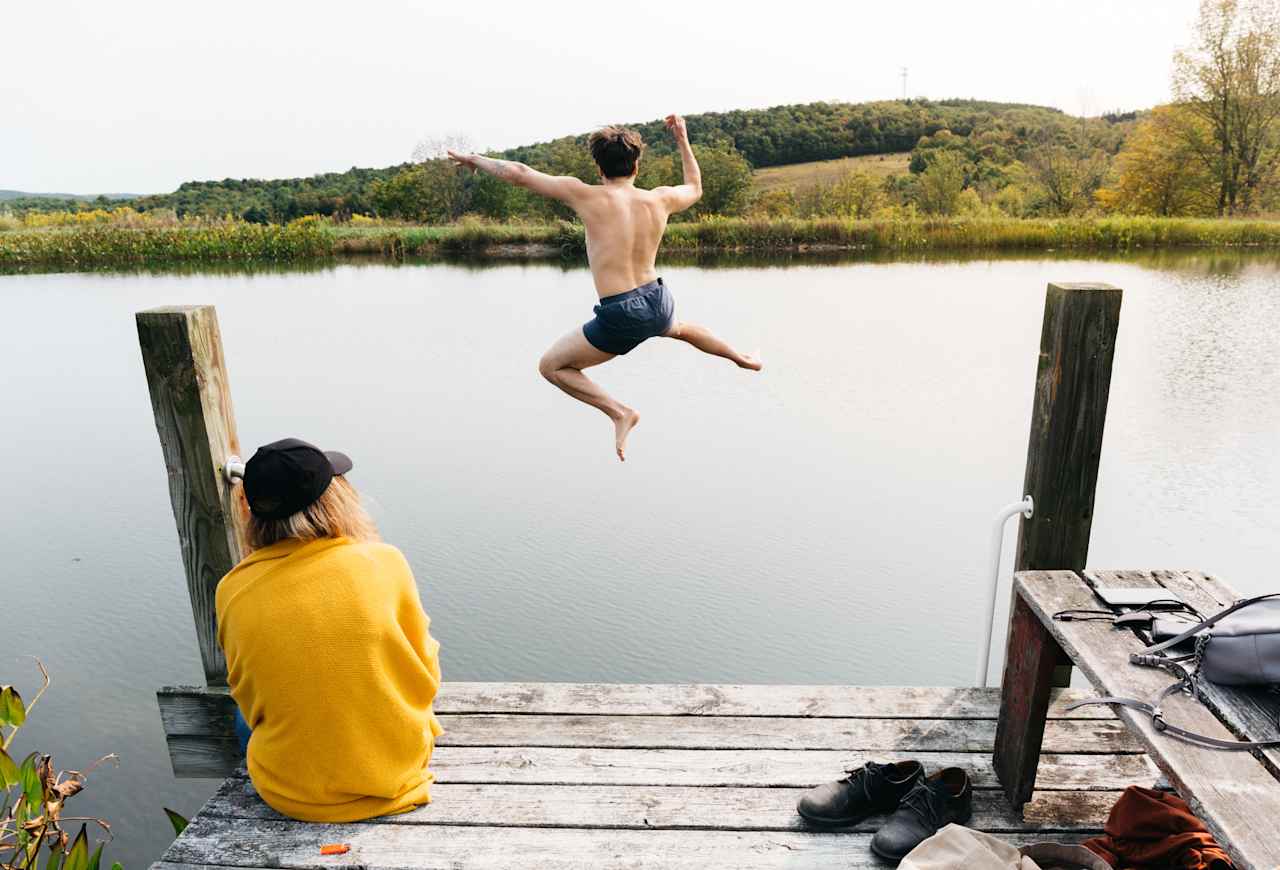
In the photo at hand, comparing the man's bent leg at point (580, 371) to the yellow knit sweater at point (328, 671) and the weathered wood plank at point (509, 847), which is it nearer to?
the yellow knit sweater at point (328, 671)

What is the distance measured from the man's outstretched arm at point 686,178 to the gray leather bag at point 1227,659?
5.42 ft

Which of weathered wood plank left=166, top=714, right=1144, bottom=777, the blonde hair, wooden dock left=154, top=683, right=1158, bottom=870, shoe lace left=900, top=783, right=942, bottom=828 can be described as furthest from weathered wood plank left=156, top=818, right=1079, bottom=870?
the blonde hair

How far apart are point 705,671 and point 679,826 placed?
2.34 meters

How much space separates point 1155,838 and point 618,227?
200 cm

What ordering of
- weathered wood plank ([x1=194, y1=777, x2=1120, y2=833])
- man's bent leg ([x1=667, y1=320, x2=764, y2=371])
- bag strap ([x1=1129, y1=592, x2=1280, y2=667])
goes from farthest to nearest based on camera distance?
man's bent leg ([x1=667, y1=320, x2=764, y2=371]) → weathered wood plank ([x1=194, y1=777, x2=1120, y2=833]) → bag strap ([x1=1129, y1=592, x2=1280, y2=667])

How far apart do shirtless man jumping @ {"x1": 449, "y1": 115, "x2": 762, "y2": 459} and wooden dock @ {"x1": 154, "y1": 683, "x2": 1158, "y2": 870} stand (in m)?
1.13

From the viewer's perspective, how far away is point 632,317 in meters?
2.59

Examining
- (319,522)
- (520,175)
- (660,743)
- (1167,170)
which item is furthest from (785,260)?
(319,522)

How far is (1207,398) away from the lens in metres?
7.96

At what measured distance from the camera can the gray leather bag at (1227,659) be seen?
5.64ft

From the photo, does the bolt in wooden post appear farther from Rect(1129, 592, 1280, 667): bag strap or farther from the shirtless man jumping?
Rect(1129, 592, 1280, 667): bag strap

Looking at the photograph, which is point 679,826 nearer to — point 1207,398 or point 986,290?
point 1207,398

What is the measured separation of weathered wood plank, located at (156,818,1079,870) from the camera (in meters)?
2.10

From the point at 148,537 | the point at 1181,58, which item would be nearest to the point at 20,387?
the point at 148,537
